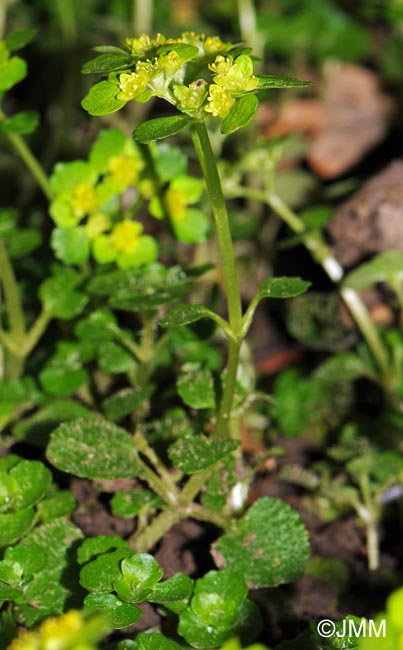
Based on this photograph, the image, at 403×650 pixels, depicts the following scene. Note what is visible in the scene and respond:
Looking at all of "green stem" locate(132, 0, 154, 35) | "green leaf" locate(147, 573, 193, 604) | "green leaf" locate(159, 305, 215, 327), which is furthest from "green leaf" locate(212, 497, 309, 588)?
"green stem" locate(132, 0, 154, 35)

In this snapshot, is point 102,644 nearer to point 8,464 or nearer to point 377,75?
point 8,464

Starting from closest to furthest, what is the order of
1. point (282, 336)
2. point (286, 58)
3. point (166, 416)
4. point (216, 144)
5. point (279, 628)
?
point (279, 628)
point (166, 416)
point (216, 144)
point (282, 336)
point (286, 58)

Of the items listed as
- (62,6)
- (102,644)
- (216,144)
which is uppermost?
(62,6)

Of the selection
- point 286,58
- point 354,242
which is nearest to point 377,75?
point 286,58

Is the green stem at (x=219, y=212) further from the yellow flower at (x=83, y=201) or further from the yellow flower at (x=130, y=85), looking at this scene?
the yellow flower at (x=83, y=201)

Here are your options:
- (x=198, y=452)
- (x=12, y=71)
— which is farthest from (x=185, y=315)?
(x=12, y=71)

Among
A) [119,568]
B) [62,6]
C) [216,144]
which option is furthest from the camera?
[62,6]

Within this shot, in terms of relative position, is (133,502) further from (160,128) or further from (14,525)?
(160,128)
